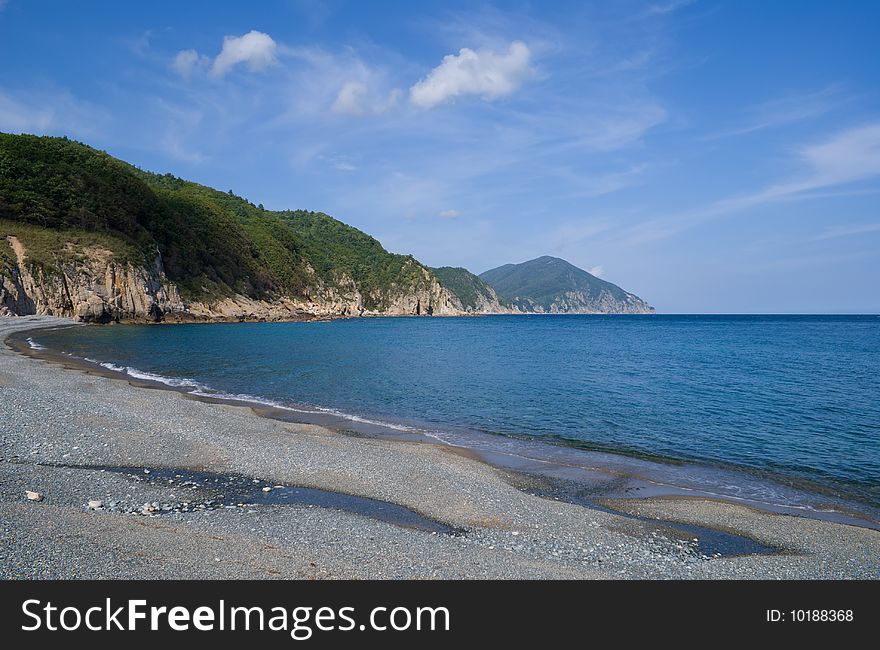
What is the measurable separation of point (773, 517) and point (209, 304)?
4502 inches

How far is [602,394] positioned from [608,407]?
3.91 meters

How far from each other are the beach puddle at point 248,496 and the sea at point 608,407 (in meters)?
5.73

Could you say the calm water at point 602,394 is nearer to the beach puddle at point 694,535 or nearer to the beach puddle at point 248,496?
the beach puddle at point 694,535

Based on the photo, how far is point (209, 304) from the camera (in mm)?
109375

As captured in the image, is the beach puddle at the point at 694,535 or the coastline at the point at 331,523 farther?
the beach puddle at the point at 694,535

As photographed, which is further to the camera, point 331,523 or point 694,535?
point 694,535

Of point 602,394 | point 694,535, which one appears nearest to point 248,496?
point 694,535

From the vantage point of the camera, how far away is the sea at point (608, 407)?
1516 centimetres

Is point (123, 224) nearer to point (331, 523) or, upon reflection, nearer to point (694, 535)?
point (331, 523)

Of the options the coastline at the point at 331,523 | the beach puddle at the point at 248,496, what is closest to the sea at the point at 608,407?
the coastline at the point at 331,523

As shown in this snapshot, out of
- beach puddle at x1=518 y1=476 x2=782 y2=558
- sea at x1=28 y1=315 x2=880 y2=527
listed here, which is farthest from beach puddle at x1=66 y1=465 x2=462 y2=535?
sea at x1=28 y1=315 x2=880 y2=527

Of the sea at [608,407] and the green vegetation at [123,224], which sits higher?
the green vegetation at [123,224]

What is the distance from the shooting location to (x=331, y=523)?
9750mm

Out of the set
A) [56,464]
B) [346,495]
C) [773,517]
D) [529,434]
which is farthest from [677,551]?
[56,464]
